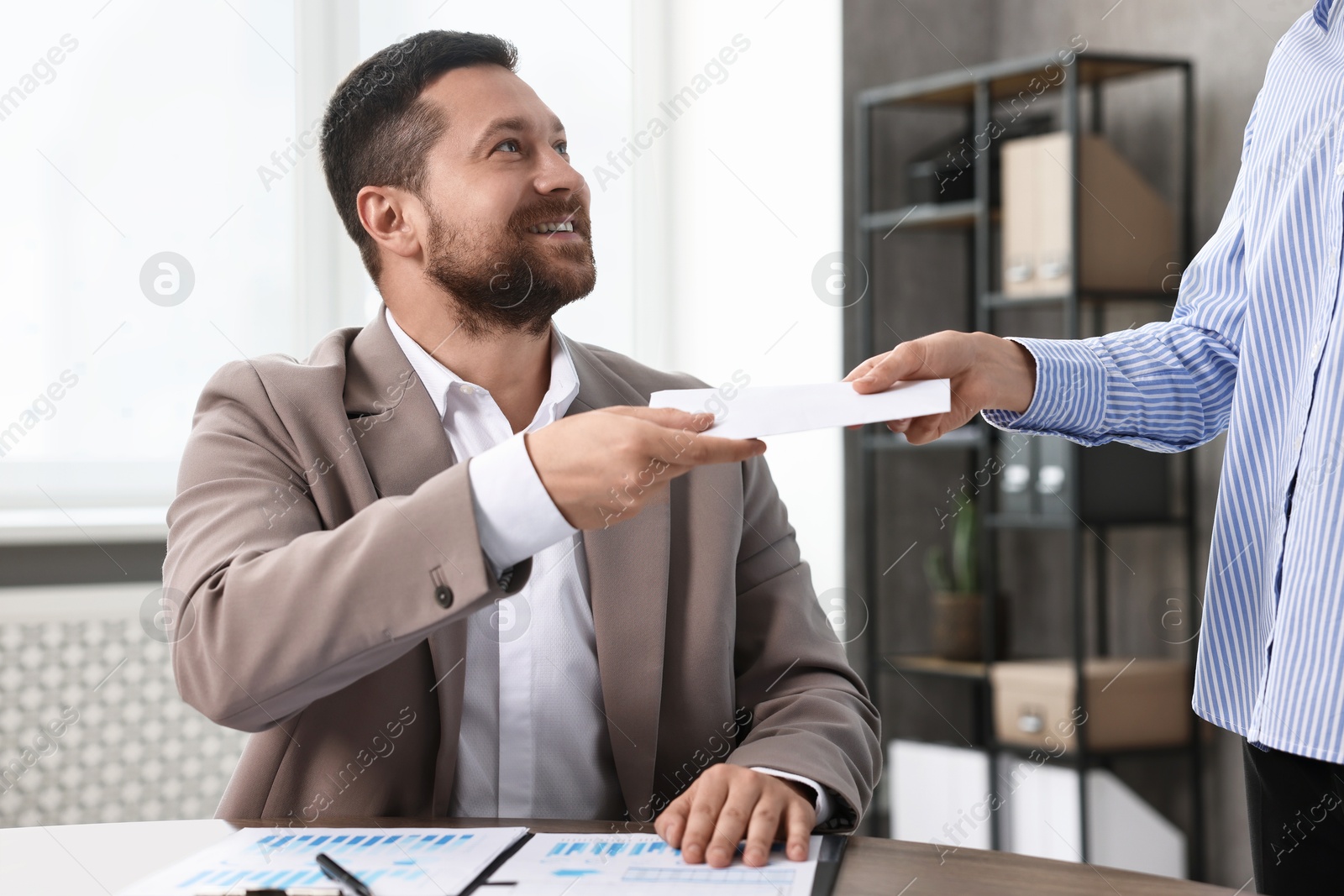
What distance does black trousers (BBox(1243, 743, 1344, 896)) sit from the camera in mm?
1046

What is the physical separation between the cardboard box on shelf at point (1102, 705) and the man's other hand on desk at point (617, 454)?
2.00 meters

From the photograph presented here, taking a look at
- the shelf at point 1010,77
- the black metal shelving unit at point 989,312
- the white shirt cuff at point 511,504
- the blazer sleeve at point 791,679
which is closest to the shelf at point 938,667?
the black metal shelving unit at point 989,312

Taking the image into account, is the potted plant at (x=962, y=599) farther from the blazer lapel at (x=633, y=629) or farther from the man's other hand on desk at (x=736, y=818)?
the man's other hand on desk at (x=736, y=818)

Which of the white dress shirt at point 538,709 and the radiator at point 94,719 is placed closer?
the white dress shirt at point 538,709

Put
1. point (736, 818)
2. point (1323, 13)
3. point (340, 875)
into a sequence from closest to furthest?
point (340, 875) < point (736, 818) < point (1323, 13)

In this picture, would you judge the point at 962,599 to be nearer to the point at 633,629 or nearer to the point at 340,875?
the point at 633,629

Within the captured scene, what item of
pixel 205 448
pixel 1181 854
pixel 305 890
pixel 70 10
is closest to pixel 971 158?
pixel 1181 854

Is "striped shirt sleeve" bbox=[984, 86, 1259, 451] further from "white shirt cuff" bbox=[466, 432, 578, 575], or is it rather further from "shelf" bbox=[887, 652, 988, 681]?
"shelf" bbox=[887, 652, 988, 681]

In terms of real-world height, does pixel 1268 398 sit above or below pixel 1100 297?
below

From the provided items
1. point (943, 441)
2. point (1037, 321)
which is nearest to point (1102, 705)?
point (943, 441)

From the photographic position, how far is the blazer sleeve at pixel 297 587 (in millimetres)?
1005

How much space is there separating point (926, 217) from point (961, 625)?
1.09m

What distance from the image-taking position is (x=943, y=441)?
3129mm

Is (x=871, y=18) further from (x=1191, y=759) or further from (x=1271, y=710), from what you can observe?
(x=1271, y=710)
